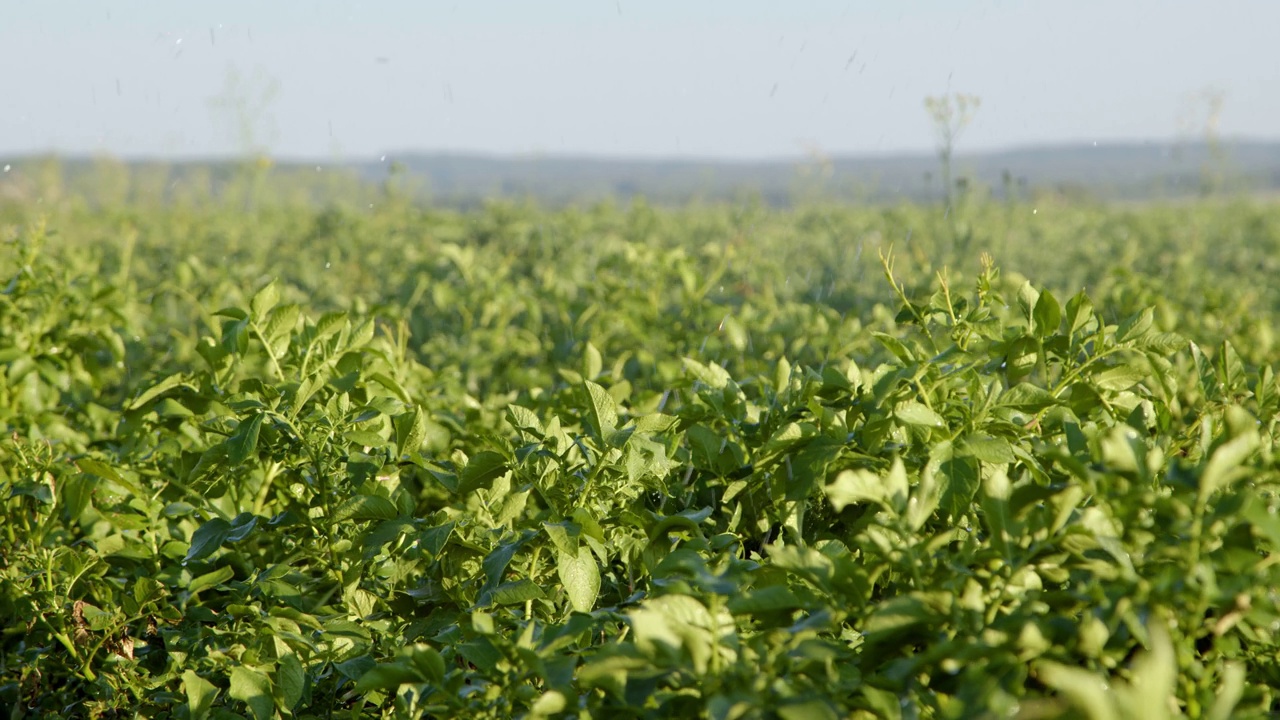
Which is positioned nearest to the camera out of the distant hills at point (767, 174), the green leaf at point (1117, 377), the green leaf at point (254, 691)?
the green leaf at point (254, 691)

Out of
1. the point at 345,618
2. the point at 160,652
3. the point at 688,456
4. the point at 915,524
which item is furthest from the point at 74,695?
the point at 915,524

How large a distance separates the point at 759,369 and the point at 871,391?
120 cm

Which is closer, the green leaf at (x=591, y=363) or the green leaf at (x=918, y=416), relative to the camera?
the green leaf at (x=918, y=416)

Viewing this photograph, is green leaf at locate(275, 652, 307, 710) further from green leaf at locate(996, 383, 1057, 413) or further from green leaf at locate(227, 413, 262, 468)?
green leaf at locate(996, 383, 1057, 413)

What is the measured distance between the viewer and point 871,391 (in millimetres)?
1456

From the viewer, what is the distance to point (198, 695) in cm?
144

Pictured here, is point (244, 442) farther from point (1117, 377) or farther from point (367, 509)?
point (1117, 377)

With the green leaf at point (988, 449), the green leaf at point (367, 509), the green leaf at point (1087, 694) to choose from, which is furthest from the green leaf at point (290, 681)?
the green leaf at point (1087, 694)

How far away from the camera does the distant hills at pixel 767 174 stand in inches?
528

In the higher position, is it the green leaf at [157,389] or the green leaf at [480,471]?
the green leaf at [157,389]

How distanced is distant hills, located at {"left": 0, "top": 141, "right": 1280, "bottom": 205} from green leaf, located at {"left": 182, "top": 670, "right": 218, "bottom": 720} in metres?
4.33

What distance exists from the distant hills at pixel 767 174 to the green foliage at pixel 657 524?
11.8ft

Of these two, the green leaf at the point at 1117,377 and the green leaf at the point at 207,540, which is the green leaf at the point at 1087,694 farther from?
the green leaf at the point at 207,540

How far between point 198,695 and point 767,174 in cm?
7072
